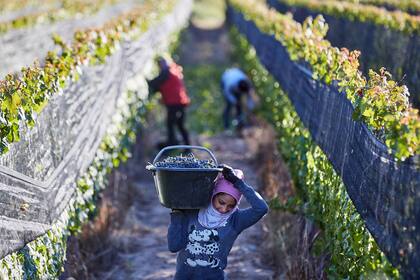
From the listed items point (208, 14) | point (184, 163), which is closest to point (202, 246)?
point (184, 163)

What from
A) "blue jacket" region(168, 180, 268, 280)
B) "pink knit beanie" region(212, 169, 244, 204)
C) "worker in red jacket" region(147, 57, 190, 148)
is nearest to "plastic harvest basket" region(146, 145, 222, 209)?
"pink knit beanie" region(212, 169, 244, 204)

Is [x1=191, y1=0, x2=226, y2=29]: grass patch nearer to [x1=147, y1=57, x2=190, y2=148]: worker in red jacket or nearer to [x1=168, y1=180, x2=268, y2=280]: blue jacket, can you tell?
[x1=147, y1=57, x2=190, y2=148]: worker in red jacket

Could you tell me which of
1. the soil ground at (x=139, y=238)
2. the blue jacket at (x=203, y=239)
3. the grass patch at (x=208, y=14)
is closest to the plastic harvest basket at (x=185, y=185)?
the blue jacket at (x=203, y=239)

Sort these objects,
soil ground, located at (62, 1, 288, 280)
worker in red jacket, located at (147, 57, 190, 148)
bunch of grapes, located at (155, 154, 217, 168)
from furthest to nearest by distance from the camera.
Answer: worker in red jacket, located at (147, 57, 190, 148), soil ground, located at (62, 1, 288, 280), bunch of grapes, located at (155, 154, 217, 168)

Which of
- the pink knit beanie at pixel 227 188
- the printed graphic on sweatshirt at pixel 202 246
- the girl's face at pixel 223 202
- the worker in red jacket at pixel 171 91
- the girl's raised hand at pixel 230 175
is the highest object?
the worker in red jacket at pixel 171 91

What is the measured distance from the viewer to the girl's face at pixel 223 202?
549 centimetres

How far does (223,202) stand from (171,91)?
7.25 metres

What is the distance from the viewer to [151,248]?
879 centimetres

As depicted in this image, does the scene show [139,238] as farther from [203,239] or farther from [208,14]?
[208,14]

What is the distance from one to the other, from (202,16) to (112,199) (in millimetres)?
33428

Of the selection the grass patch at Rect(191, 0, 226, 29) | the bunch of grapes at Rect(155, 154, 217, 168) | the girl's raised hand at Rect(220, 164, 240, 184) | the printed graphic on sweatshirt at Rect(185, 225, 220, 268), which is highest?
the grass patch at Rect(191, 0, 226, 29)

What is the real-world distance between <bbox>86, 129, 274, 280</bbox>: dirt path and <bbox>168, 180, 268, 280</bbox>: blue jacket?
2045 millimetres

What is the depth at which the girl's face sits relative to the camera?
549 cm

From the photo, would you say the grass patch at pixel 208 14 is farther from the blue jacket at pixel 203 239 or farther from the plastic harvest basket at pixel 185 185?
the plastic harvest basket at pixel 185 185
